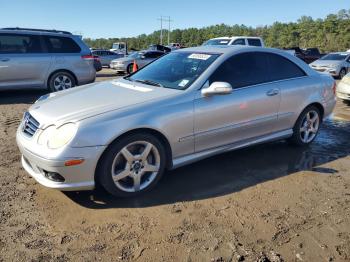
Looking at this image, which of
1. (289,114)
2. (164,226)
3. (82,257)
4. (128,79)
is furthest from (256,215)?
(128,79)

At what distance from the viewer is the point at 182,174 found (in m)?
4.75

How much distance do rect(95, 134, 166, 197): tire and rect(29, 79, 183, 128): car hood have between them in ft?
1.31

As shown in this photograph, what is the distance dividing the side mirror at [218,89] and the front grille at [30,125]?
1852mm

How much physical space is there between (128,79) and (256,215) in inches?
102

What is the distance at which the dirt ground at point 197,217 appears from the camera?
3.17m

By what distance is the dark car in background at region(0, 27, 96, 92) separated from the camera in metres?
9.49

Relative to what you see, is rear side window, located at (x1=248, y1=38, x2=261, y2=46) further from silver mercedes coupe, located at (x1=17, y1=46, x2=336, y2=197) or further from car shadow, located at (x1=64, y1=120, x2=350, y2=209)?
silver mercedes coupe, located at (x1=17, y1=46, x2=336, y2=197)

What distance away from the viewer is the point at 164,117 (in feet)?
13.4

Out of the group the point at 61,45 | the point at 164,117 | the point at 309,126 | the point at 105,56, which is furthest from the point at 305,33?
the point at 164,117

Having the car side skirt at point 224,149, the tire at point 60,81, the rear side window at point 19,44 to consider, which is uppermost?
the rear side window at point 19,44

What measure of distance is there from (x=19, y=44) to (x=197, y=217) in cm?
786

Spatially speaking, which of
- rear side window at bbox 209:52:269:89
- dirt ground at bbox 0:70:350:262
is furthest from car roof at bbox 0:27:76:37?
rear side window at bbox 209:52:269:89

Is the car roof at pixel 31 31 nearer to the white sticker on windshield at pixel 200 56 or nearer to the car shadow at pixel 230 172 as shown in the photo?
the white sticker on windshield at pixel 200 56

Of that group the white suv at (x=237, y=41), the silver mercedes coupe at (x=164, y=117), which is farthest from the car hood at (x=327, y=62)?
the silver mercedes coupe at (x=164, y=117)
